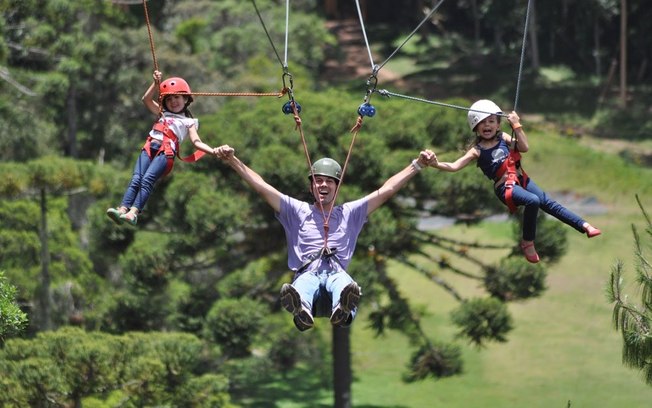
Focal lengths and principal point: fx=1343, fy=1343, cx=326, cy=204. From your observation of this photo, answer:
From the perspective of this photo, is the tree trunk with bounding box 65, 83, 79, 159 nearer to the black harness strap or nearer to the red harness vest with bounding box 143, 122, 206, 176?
→ the red harness vest with bounding box 143, 122, 206, 176

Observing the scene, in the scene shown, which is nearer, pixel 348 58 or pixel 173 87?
pixel 173 87

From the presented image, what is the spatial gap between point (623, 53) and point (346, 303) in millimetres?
37153

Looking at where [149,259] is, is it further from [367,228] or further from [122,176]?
[367,228]

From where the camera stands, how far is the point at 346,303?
34.4 feet

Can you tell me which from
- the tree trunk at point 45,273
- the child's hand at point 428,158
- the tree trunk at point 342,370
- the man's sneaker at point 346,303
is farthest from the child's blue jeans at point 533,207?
the tree trunk at point 342,370

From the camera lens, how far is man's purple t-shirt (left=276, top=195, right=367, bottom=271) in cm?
1109

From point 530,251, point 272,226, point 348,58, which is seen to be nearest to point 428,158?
point 530,251

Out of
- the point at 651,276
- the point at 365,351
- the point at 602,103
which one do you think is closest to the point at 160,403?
the point at 651,276

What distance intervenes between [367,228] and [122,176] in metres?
5.86

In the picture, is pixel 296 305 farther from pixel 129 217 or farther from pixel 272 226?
pixel 272 226

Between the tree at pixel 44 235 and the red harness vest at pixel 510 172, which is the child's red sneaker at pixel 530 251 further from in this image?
the tree at pixel 44 235

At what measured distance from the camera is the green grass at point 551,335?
104ft

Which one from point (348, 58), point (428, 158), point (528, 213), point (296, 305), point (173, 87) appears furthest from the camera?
point (348, 58)

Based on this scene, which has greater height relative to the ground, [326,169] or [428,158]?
[428,158]
